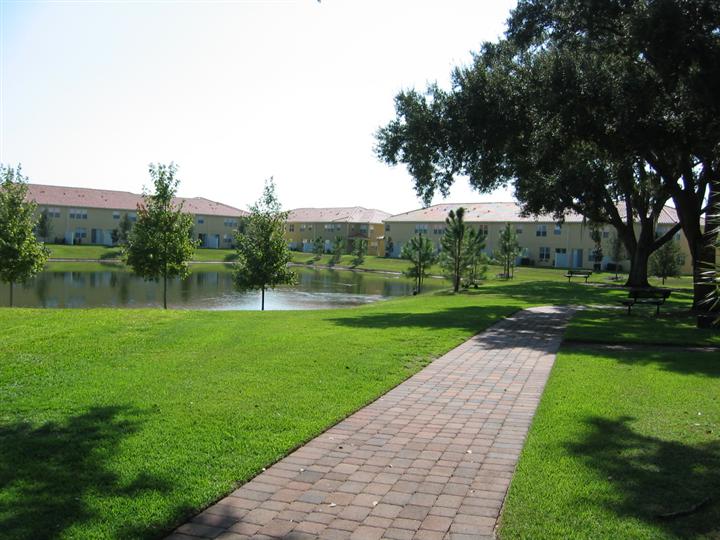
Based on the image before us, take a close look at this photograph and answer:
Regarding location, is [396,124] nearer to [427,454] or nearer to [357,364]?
[357,364]

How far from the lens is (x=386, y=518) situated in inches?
163

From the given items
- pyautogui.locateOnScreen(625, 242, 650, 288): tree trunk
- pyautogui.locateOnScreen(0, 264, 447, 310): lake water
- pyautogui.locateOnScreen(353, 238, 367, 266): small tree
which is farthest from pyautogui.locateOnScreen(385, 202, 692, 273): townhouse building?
pyautogui.locateOnScreen(625, 242, 650, 288): tree trunk

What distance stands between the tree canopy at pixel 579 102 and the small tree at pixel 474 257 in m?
13.4

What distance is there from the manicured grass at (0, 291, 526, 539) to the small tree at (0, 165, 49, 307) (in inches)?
585

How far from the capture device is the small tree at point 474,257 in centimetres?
3662

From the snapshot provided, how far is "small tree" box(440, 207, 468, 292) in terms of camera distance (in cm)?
3522

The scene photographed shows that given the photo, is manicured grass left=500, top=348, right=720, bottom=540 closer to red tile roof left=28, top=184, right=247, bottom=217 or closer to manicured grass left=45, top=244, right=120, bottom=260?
manicured grass left=45, top=244, right=120, bottom=260

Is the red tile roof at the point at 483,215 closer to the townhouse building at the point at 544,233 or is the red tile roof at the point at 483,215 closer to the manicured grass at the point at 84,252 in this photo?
the townhouse building at the point at 544,233

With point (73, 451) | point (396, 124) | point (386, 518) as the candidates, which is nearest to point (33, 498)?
point (73, 451)

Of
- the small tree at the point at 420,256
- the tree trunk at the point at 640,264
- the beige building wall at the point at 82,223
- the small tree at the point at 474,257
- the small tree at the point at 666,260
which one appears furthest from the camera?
the beige building wall at the point at 82,223

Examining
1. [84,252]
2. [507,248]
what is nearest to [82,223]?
[84,252]

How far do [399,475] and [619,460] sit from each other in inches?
74.7

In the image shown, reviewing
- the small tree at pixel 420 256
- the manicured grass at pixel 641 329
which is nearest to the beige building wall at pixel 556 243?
the small tree at pixel 420 256

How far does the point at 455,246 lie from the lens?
36.0m
